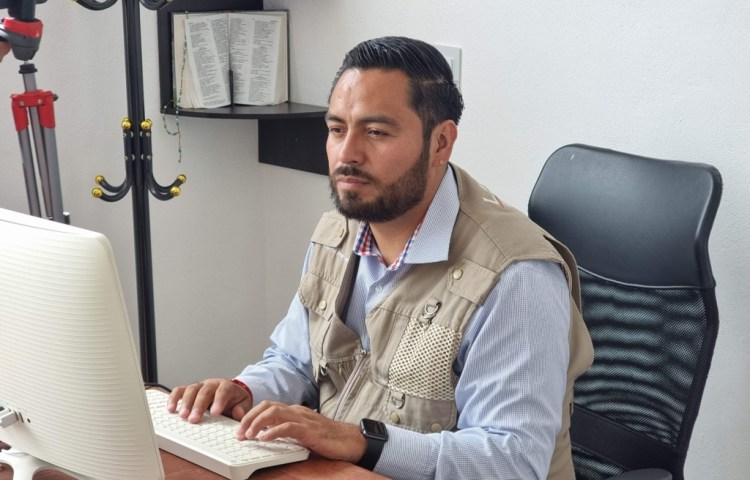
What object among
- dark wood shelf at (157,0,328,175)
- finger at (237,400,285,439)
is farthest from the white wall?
finger at (237,400,285,439)

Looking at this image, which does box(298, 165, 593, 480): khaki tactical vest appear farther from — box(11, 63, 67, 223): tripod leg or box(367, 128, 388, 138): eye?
box(11, 63, 67, 223): tripod leg

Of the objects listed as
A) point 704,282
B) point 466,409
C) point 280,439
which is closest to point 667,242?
point 704,282

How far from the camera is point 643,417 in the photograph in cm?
166

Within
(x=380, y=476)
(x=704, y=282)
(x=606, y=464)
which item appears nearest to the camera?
(x=380, y=476)

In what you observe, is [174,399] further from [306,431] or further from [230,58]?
[230,58]

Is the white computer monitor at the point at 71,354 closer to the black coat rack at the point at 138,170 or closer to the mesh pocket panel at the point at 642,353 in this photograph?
the mesh pocket panel at the point at 642,353

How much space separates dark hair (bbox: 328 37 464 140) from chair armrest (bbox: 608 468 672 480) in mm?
595

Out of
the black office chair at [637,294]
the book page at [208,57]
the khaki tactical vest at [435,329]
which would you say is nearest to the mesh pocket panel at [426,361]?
the khaki tactical vest at [435,329]

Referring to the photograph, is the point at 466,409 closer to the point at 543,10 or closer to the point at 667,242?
the point at 667,242

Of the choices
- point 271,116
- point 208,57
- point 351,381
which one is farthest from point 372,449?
point 208,57

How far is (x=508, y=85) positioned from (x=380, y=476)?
123 centimetres

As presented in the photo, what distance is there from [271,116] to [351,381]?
1279 mm

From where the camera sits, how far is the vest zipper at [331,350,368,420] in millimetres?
1629

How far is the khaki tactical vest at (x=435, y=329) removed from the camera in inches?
59.1
